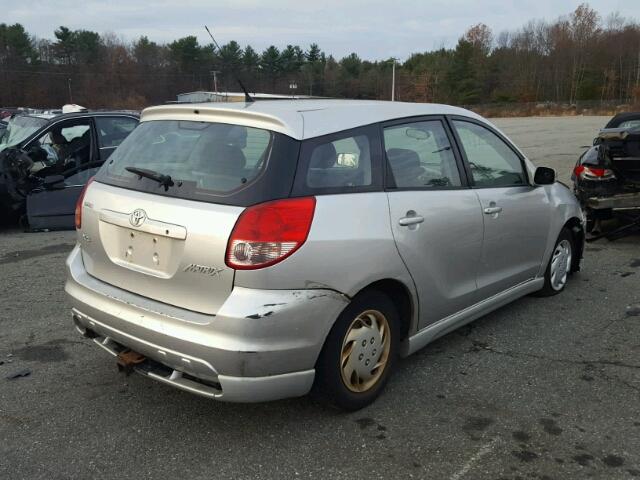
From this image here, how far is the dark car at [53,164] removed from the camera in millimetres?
8023

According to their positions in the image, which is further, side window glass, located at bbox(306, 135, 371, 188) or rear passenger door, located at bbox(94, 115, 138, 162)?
rear passenger door, located at bbox(94, 115, 138, 162)

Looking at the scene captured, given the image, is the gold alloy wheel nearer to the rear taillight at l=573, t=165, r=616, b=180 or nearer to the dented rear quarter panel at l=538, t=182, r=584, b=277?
the dented rear quarter panel at l=538, t=182, r=584, b=277

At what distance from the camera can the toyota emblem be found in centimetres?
298

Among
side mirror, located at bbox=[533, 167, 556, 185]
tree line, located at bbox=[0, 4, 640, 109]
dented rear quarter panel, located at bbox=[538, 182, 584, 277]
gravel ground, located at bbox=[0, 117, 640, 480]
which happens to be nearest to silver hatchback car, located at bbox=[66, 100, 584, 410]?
gravel ground, located at bbox=[0, 117, 640, 480]

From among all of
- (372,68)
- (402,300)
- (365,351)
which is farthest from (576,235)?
(372,68)

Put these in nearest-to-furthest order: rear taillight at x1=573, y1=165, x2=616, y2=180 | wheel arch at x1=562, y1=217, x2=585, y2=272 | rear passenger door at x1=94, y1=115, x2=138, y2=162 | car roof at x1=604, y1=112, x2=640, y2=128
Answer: wheel arch at x1=562, y1=217, x2=585, y2=272, rear taillight at x1=573, y1=165, x2=616, y2=180, rear passenger door at x1=94, y1=115, x2=138, y2=162, car roof at x1=604, y1=112, x2=640, y2=128

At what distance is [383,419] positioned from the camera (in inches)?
127

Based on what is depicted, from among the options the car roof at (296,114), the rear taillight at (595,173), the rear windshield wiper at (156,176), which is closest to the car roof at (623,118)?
the rear taillight at (595,173)

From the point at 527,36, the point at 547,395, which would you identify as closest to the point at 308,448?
the point at 547,395

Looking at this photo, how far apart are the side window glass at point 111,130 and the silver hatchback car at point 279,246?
5252mm

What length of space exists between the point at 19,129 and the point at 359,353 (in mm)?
7994

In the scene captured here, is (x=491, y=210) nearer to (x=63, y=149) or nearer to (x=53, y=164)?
(x=53, y=164)

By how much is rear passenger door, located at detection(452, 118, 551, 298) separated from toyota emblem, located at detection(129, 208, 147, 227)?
2178 mm

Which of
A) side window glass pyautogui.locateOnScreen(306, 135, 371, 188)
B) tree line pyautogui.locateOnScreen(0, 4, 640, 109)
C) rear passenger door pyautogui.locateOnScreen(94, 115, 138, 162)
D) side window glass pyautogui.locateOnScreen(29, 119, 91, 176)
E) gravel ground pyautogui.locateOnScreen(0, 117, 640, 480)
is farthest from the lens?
tree line pyautogui.locateOnScreen(0, 4, 640, 109)
